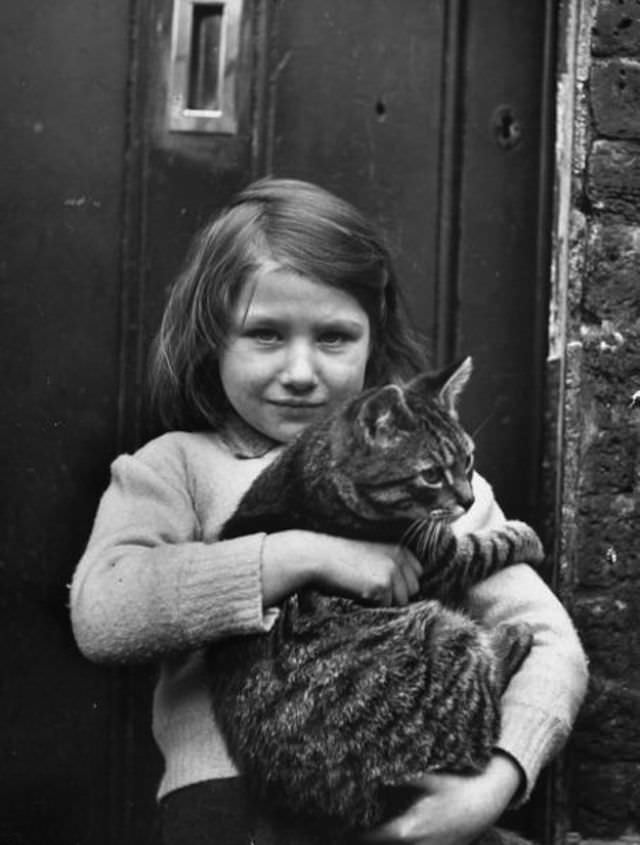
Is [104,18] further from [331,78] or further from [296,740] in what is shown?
[296,740]

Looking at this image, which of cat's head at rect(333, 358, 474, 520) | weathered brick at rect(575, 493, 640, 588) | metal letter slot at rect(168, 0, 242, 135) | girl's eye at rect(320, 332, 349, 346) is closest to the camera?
cat's head at rect(333, 358, 474, 520)

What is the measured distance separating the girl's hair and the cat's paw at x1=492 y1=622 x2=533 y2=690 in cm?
50

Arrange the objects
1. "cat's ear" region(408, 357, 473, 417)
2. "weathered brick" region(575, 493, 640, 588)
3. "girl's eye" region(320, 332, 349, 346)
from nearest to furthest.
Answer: "cat's ear" region(408, 357, 473, 417)
"girl's eye" region(320, 332, 349, 346)
"weathered brick" region(575, 493, 640, 588)

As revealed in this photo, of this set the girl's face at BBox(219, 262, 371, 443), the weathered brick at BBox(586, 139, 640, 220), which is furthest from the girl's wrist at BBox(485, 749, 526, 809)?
the weathered brick at BBox(586, 139, 640, 220)

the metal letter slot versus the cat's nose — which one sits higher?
the metal letter slot

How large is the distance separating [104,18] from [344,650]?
141 cm

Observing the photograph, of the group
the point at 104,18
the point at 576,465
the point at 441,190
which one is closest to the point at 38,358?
the point at 104,18

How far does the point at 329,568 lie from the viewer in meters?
2.23

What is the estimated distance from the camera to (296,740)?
215 cm

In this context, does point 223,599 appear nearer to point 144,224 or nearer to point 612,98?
point 144,224

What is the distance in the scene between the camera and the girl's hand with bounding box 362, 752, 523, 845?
85.4 inches

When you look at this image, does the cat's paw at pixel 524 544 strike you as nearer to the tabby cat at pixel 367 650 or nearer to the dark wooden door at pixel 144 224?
the tabby cat at pixel 367 650

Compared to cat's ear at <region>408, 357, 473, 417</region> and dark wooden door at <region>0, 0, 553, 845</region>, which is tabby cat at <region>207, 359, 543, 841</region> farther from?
dark wooden door at <region>0, 0, 553, 845</region>

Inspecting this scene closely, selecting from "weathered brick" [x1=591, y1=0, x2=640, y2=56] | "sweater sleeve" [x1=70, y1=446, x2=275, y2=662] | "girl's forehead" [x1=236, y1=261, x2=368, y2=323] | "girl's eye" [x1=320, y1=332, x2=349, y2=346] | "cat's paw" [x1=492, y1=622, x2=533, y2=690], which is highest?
"weathered brick" [x1=591, y1=0, x2=640, y2=56]
